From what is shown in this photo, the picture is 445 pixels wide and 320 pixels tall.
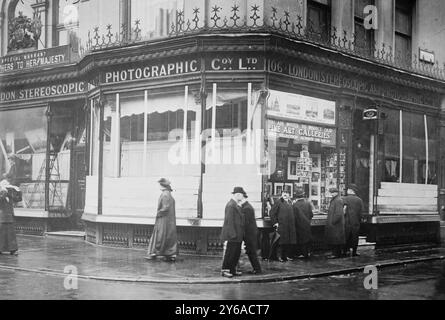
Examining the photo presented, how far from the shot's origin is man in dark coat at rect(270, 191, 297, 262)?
A: 45.7 ft

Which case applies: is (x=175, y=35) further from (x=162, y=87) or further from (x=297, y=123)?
(x=297, y=123)

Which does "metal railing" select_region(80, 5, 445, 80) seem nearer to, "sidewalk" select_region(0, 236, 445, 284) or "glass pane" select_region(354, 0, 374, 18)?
"glass pane" select_region(354, 0, 374, 18)

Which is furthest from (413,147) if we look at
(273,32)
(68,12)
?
(68,12)

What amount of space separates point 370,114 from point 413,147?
2.53 m

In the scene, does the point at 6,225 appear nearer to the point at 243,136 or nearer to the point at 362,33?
the point at 243,136

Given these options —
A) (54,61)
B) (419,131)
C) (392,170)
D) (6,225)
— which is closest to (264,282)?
(6,225)

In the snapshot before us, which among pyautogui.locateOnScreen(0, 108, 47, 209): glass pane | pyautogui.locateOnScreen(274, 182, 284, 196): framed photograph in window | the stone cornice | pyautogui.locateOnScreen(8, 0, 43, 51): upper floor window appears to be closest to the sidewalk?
pyautogui.locateOnScreen(274, 182, 284, 196): framed photograph in window

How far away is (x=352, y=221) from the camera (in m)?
15.4

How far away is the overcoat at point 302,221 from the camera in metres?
14.3

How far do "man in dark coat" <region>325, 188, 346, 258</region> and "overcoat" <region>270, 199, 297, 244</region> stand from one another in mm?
1463

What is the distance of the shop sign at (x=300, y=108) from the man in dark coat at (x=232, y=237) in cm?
381

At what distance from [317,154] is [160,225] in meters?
5.20

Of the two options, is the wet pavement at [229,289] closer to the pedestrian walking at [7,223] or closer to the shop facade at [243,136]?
the pedestrian walking at [7,223]
